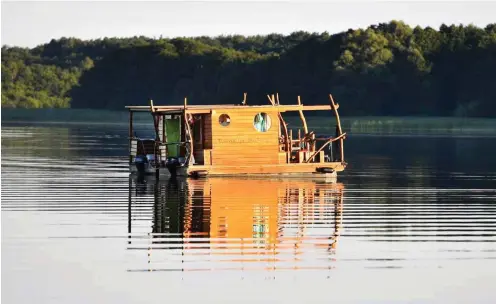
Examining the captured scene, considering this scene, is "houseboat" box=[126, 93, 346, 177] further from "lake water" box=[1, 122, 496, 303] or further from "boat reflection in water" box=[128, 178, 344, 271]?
"boat reflection in water" box=[128, 178, 344, 271]

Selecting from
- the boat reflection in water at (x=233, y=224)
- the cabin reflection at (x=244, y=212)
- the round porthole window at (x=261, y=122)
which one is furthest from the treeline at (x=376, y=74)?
the boat reflection in water at (x=233, y=224)

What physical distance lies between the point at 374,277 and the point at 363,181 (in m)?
20.8

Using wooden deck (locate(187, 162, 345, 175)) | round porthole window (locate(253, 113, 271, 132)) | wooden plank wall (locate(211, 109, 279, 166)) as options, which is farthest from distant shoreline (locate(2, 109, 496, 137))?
wooden plank wall (locate(211, 109, 279, 166))

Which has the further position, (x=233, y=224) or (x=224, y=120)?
(x=224, y=120)

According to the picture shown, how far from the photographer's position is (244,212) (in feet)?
99.7

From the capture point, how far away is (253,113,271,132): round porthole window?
41938 mm

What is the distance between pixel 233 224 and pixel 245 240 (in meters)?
2.52

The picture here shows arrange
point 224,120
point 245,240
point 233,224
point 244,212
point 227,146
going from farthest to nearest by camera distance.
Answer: point 224,120 < point 227,146 < point 244,212 < point 233,224 < point 245,240

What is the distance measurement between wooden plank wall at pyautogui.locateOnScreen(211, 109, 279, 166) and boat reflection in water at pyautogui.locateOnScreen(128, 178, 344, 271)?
161cm

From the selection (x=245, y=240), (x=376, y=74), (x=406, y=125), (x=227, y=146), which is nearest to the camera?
(x=245, y=240)

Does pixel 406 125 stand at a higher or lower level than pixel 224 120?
lower

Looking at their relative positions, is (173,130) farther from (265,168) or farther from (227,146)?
(265,168)

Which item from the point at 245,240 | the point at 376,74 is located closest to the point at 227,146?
the point at 245,240

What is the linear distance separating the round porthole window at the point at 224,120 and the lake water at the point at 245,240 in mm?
1836
